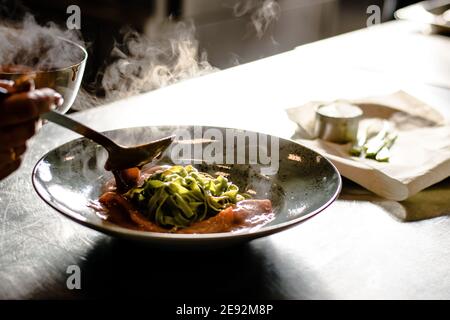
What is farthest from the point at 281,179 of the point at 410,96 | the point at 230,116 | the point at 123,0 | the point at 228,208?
the point at 123,0

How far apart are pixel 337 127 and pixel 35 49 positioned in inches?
42.3

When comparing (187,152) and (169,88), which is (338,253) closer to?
(187,152)

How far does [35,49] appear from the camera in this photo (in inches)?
73.4

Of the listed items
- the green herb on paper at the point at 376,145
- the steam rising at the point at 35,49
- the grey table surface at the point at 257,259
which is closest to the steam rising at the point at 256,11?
the green herb on paper at the point at 376,145

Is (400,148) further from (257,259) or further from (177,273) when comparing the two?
(177,273)

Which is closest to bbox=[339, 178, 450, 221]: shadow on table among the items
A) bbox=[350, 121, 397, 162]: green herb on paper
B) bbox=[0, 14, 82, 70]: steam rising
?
bbox=[350, 121, 397, 162]: green herb on paper

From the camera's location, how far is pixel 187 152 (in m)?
1.89

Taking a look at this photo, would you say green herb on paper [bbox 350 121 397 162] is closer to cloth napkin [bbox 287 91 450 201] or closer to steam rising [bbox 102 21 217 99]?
cloth napkin [bbox 287 91 450 201]

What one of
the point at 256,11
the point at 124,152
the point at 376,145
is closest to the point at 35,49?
the point at 124,152

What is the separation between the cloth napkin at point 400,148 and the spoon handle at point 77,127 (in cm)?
75

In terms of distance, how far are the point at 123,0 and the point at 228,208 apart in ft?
12.1

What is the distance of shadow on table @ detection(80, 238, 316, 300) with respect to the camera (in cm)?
129

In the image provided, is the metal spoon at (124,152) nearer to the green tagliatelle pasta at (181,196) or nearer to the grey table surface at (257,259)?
the green tagliatelle pasta at (181,196)

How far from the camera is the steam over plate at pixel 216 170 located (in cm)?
130
